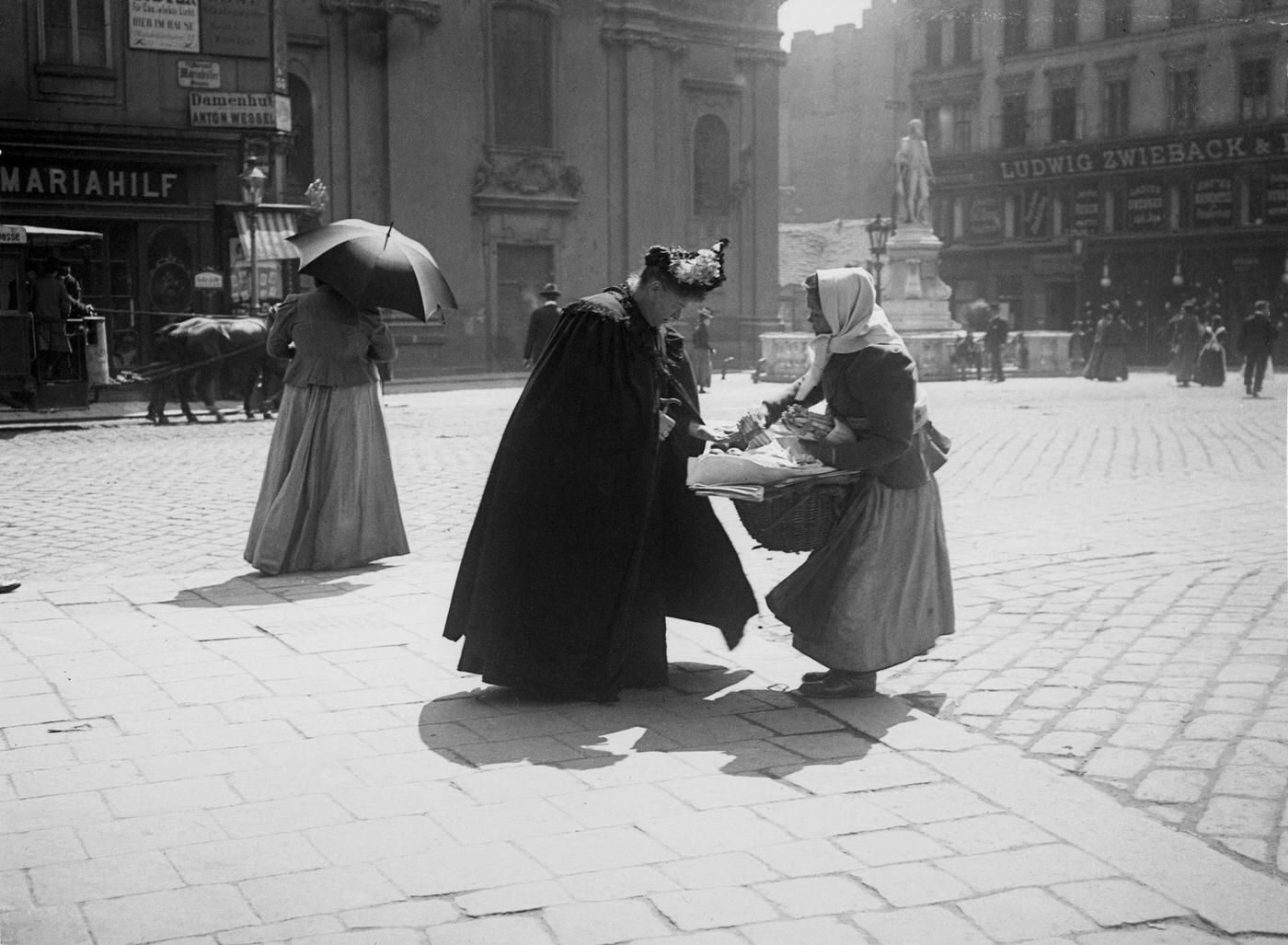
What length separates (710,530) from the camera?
18.0 ft

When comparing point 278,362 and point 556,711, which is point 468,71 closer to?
point 278,362

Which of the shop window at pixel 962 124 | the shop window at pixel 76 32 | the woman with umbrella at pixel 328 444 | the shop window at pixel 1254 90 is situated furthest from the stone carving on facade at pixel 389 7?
the woman with umbrella at pixel 328 444

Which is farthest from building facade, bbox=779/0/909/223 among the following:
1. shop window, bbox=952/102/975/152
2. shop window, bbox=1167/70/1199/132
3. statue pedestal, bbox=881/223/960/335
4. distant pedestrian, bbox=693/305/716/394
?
distant pedestrian, bbox=693/305/716/394

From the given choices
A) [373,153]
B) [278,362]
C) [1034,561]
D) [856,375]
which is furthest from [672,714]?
[373,153]

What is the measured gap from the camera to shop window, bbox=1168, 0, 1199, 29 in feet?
126

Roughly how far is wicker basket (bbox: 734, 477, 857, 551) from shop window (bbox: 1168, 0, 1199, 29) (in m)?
36.3

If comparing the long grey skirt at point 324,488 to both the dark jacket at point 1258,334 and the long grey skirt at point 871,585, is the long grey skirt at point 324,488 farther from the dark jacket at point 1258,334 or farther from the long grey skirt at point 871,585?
the dark jacket at point 1258,334

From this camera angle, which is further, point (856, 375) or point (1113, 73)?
point (1113, 73)

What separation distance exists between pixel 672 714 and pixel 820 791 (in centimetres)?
95

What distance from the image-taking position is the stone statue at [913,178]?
3206 centimetres

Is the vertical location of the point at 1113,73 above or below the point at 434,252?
above

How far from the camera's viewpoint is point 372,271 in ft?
25.2

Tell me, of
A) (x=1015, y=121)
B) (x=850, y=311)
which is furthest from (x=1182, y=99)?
(x=850, y=311)

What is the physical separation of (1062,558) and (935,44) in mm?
45758
